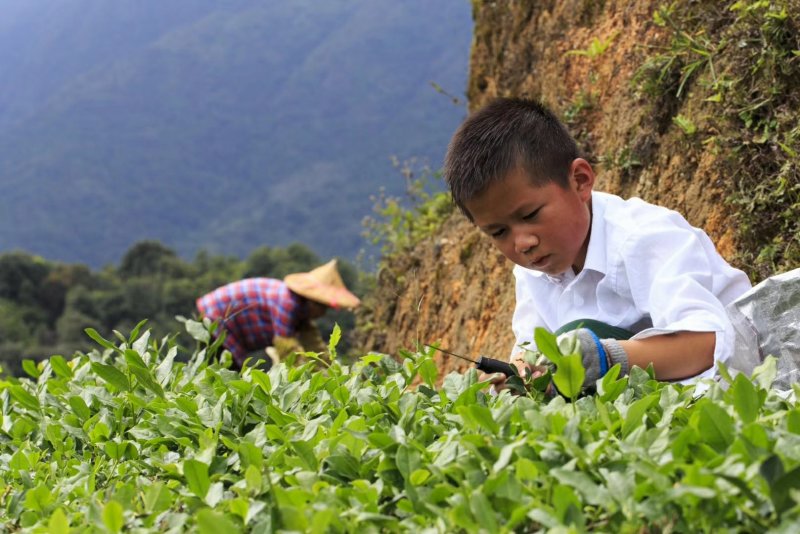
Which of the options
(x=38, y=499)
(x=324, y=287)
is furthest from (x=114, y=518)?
(x=324, y=287)

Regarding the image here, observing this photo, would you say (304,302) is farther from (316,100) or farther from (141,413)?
(316,100)

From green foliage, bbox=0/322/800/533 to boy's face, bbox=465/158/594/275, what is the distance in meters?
0.69

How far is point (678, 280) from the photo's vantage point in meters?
2.78

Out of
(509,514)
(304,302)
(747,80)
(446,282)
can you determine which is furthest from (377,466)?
(304,302)

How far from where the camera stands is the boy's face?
294 cm

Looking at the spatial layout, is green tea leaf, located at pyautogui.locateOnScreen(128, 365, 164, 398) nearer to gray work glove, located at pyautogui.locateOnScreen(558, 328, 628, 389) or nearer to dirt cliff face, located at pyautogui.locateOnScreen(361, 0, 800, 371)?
dirt cliff face, located at pyautogui.locateOnScreen(361, 0, 800, 371)

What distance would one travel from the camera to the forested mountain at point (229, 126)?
9650cm

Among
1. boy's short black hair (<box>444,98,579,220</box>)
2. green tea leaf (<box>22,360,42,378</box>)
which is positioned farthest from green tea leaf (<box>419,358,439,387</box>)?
green tea leaf (<box>22,360,42,378</box>)

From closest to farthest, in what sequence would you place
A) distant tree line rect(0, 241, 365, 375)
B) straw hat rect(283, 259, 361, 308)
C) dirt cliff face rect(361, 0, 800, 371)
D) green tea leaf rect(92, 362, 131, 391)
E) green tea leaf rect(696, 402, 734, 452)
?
1. green tea leaf rect(696, 402, 734, 452)
2. green tea leaf rect(92, 362, 131, 391)
3. dirt cliff face rect(361, 0, 800, 371)
4. straw hat rect(283, 259, 361, 308)
5. distant tree line rect(0, 241, 365, 375)

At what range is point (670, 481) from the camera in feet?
4.70

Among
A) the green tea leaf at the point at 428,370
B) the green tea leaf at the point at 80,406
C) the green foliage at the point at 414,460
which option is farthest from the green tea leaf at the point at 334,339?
the green tea leaf at the point at 80,406

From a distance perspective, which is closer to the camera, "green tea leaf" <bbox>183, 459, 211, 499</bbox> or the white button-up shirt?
"green tea leaf" <bbox>183, 459, 211, 499</bbox>

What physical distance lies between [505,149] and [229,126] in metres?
107

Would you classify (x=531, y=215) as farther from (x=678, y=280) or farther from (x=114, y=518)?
(x=114, y=518)
